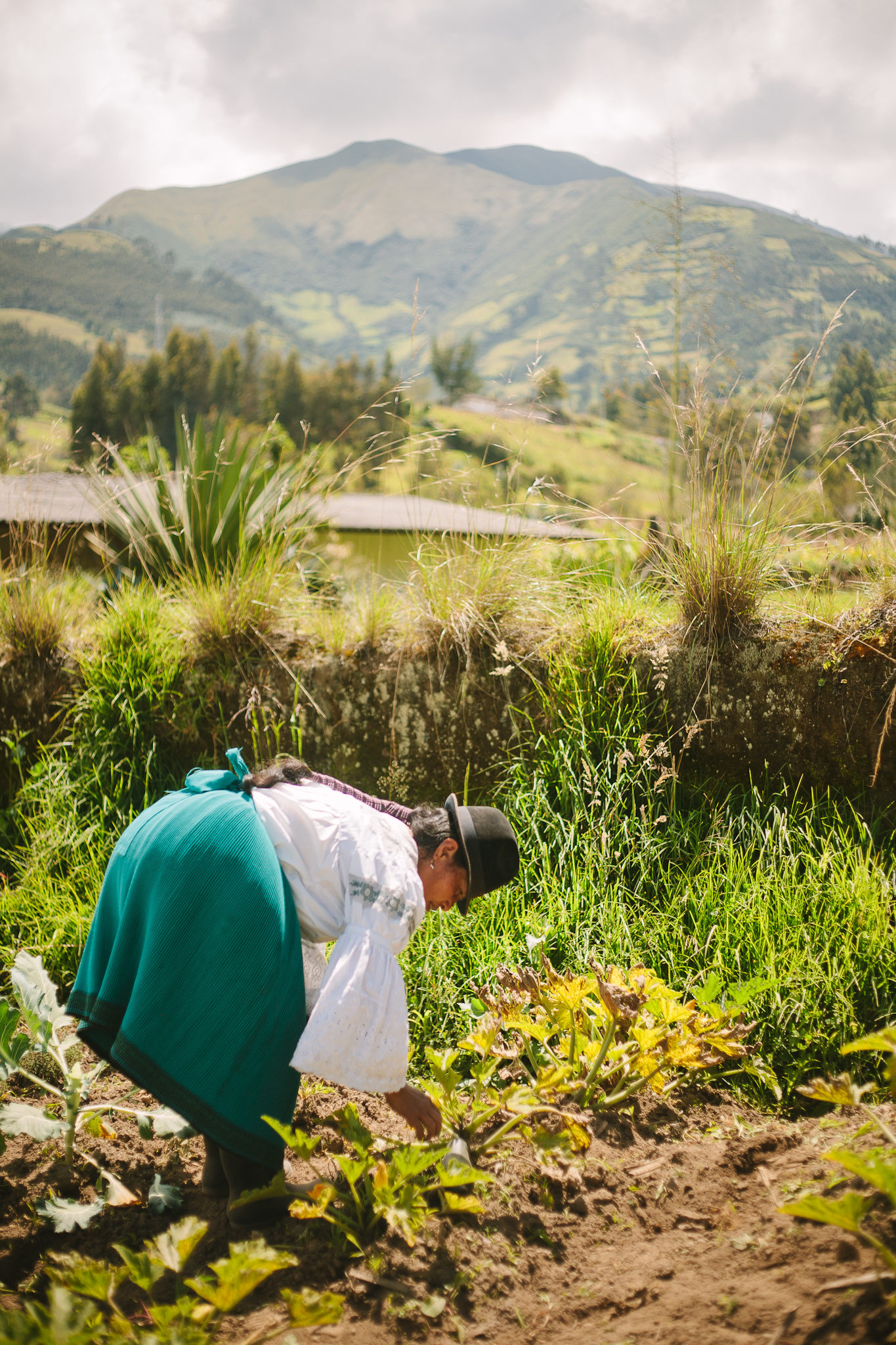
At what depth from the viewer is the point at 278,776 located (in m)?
1.99

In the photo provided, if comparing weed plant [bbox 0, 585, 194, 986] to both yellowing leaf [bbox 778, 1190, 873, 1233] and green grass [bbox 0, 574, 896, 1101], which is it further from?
yellowing leaf [bbox 778, 1190, 873, 1233]

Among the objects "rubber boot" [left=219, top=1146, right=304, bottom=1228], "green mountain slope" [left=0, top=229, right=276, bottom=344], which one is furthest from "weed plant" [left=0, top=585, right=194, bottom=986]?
"green mountain slope" [left=0, top=229, right=276, bottom=344]

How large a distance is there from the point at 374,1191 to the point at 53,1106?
49.3 inches

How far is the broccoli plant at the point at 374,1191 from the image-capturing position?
4.69 feet

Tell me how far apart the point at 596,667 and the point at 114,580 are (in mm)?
2948

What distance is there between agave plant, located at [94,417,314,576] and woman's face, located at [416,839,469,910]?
7.34 ft

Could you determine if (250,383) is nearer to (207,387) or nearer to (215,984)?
(207,387)

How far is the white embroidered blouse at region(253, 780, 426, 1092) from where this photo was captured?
151 cm

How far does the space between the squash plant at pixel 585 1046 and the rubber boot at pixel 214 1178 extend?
0.53 m

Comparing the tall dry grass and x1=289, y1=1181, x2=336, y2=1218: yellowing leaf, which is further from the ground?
the tall dry grass

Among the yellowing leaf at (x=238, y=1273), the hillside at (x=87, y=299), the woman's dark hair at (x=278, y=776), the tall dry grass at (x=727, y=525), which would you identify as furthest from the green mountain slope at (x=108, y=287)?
the yellowing leaf at (x=238, y=1273)

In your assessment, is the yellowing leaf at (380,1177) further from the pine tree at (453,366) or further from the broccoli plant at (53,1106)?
the pine tree at (453,366)

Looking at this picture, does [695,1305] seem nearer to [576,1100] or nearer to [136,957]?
[576,1100]

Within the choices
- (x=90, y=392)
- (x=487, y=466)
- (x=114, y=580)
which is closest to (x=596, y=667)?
(x=487, y=466)
